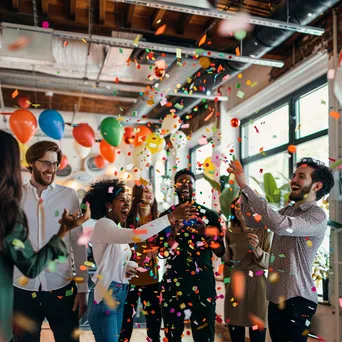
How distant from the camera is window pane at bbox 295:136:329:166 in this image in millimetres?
4840

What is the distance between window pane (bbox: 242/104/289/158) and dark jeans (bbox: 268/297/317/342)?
288 centimetres

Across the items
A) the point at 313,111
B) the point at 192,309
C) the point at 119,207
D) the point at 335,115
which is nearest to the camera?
the point at 119,207

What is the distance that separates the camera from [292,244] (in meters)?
2.71

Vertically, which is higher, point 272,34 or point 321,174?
point 272,34

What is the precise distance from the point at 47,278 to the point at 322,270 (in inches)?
110

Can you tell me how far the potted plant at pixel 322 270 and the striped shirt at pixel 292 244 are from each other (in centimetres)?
165

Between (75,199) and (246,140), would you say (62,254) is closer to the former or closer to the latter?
(75,199)

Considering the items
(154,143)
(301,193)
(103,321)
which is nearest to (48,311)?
(103,321)

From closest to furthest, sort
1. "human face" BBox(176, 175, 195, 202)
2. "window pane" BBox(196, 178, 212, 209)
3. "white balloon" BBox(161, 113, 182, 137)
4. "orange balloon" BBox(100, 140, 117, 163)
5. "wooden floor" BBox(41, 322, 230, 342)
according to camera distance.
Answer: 1. "human face" BBox(176, 175, 195, 202)
2. "wooden floor" BBox(41, 322, 230, 342)
3. "white balloon" BBox(161, 113, 182, 137)
4. "orange balloon" BBox(100, 140, 117, 163)
5. "window pane" BBox(196, 178, 212, 209)

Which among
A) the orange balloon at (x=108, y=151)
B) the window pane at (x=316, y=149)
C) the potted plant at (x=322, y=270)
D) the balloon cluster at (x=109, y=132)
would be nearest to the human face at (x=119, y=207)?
the potted plant at (x=322, y=270)

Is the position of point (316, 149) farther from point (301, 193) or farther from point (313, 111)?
point (301, 193)

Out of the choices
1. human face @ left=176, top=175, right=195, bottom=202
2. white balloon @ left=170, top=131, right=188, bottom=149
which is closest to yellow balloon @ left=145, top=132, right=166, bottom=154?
white balloon @ left=170, top=131, right=188, bottom=149

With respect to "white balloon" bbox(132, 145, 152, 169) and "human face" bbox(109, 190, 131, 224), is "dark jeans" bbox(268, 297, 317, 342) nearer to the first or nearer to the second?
"human face" bbox(109, 190, 131, 224)

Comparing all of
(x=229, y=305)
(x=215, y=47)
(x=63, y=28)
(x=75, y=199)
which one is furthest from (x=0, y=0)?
(x=229, y=305)
